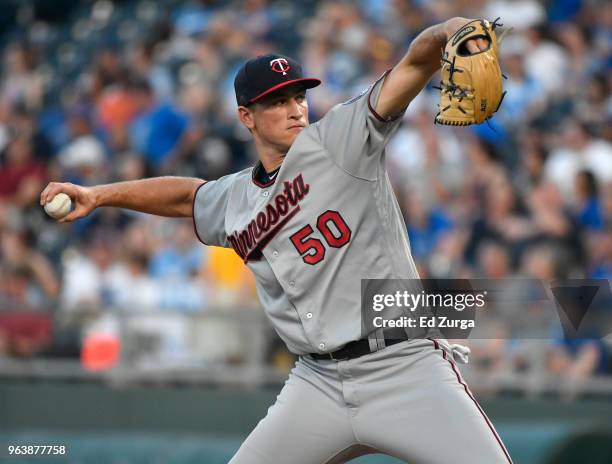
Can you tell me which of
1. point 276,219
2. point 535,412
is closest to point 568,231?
point 535,412

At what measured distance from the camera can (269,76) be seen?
4.12 meters

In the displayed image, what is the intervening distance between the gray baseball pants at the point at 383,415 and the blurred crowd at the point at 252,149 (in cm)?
288

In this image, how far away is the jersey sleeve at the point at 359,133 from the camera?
376 centimetres

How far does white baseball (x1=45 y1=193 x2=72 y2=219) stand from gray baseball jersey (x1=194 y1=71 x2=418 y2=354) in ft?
2.36

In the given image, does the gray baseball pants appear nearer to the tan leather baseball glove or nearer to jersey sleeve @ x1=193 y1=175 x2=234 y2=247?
jersey sleeve @ x1=193 y1=175 x2=234 y2=247

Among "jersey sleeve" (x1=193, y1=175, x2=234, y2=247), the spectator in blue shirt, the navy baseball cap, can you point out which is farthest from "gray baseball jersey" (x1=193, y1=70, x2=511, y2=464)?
the spectator in blue shirt

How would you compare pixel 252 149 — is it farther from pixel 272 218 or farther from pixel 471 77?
pixel 471 77

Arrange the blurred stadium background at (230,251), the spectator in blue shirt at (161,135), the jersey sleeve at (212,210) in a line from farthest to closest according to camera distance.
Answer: the spectator in blue shirt at (161,135)
the blurred stadium background at (230,251)
the jersey sleeve at (212,210)

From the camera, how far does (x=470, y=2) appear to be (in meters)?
9.51

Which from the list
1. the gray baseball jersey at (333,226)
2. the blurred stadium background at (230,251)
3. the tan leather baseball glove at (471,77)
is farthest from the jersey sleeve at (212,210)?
the blurred stadium background at (230,251)

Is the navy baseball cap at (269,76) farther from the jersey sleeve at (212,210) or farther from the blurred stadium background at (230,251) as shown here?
the blurred stadium background at (230,251)

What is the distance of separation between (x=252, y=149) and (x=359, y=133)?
222 inches

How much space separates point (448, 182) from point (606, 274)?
176 cm

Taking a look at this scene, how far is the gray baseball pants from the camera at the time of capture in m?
3.73
